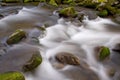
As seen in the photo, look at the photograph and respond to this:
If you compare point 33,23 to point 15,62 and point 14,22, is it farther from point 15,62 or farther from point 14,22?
point 15,62

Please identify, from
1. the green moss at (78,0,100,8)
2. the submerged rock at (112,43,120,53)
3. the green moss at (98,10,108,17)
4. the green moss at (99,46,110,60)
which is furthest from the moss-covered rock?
the green moss at (78,0,100,8)

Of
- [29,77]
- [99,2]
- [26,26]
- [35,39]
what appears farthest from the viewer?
[99,2]

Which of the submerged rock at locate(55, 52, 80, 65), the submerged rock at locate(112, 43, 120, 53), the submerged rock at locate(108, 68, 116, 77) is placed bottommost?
the submerged rock at locate(108, 68, 116, 77)

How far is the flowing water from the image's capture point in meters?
6.36

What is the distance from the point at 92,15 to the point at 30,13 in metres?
3.37

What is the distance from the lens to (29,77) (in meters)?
6.02

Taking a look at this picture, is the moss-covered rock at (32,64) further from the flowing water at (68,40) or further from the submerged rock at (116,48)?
the submerged rock at (116,48)

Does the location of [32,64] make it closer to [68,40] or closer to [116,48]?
[68,40]

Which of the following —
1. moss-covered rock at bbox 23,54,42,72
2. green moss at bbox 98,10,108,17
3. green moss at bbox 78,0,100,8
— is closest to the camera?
moss-covered rock at bbox 23,54,42,72

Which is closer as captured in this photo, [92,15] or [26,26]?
[26,26]

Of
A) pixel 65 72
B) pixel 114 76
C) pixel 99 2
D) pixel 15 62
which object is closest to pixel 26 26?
pixel 15 62

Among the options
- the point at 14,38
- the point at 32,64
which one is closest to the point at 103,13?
the point at 14,38

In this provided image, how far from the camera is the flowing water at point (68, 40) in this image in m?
6.36

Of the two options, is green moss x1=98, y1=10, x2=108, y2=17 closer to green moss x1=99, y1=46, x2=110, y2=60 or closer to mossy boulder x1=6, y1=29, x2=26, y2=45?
green moss x1=99, y1=46, x2=110, y2=60
